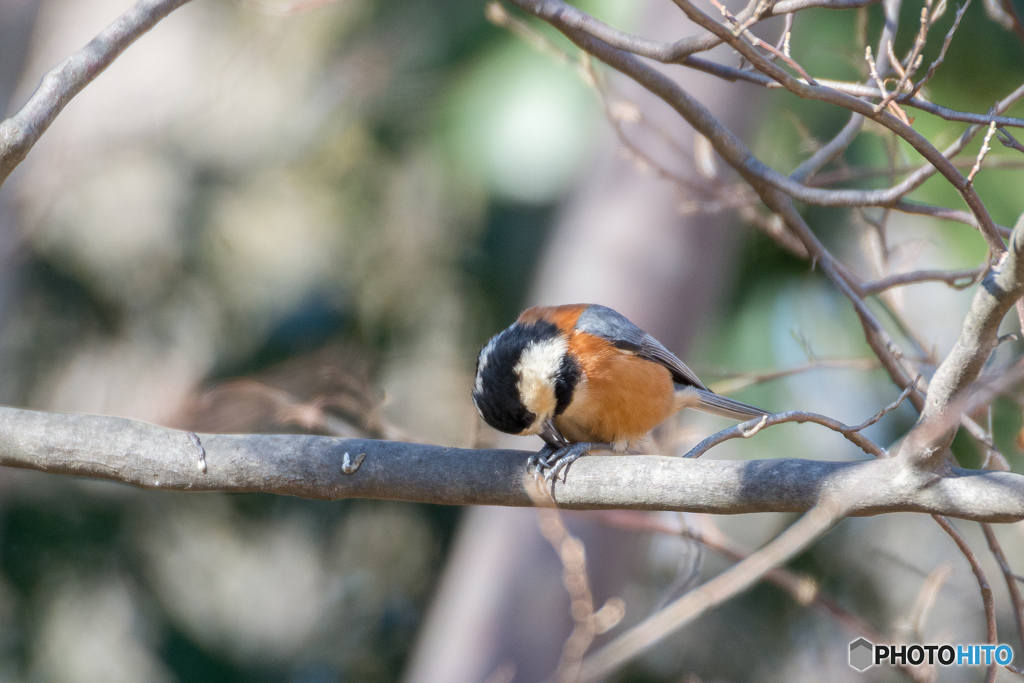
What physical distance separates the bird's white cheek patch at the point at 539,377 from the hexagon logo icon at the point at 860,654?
171 cm

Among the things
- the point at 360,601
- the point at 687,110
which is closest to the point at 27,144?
the point at 687,110

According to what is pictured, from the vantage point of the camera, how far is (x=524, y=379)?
340 centimetres

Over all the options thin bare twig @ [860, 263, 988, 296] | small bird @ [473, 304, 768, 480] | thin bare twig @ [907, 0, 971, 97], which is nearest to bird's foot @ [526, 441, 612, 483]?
small bird @ [473, 304, 768, 480]

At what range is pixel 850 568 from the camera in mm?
7906

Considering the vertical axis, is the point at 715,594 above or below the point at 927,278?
below

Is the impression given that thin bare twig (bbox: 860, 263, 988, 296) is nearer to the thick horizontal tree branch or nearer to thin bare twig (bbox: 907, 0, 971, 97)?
thin bare twig (bbox: 907, 0, 971, 97)

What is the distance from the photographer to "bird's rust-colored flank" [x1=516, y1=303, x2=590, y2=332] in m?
3.86

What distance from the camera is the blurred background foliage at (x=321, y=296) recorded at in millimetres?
7336

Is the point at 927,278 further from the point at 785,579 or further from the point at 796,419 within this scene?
the point at 785,579

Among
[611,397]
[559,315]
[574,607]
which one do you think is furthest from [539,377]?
[574,607]

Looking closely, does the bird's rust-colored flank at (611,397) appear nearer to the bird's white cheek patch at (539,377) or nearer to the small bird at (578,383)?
the small bird at (578,383)

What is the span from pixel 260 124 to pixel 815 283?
6103 mm

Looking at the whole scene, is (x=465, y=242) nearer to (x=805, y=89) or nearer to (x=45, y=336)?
(x=45, y=336)

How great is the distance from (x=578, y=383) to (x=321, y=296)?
5.15 m
